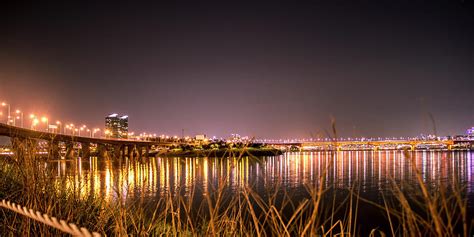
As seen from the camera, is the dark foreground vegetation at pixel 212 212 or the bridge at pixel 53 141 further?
the bridge at pixel 53 141

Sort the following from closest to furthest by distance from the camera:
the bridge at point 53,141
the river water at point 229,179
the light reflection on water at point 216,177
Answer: the river water at point 229,179 → the light reflection on water at point 216,177 → the bridge at point 53,141

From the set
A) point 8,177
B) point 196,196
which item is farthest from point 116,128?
point 8,177

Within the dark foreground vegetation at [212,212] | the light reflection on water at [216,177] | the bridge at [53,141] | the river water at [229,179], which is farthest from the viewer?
the bridge at [53,141]

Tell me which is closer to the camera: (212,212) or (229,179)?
(212,212)

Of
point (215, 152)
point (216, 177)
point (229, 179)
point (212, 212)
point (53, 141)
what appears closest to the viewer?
point (212, 212)

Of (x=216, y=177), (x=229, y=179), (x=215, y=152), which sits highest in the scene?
(x=229, y=179)

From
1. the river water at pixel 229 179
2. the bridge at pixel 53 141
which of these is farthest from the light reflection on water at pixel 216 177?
the bridge at pixel 53 141

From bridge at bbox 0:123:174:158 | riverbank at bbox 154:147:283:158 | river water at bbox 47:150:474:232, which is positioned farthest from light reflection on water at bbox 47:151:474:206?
bridge at bbox 0:123:174:158

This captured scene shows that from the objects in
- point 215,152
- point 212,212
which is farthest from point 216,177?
point 215,152

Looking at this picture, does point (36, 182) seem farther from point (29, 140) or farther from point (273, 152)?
point (273, 152)

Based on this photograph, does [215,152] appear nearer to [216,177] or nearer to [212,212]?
[216,177]

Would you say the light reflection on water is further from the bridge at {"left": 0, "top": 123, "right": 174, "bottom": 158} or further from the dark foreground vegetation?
the bridge at {"left": 0, "top": 123, "right": 174, "bottom": 158}

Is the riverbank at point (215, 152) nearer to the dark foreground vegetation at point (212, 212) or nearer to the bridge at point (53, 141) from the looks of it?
the dark foreground vegetation at point (212, 212)

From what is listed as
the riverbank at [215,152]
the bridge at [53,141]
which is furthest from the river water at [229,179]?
the bridge at [53,141]
